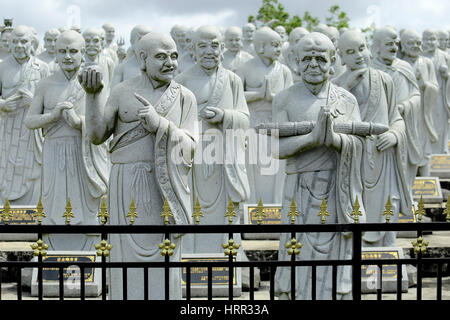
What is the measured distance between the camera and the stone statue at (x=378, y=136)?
31.1 ft

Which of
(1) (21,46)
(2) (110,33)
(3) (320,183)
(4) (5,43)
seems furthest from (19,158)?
(3) (320,183)

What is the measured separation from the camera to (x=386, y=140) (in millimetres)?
9891

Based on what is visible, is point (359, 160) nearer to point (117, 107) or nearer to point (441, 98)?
point (117, 107)

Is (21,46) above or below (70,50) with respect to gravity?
above

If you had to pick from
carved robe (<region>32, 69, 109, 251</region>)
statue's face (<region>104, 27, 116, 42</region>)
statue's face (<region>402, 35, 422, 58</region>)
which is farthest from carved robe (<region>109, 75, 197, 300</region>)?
statue's face (<region>104, 27, 116, 42</region>)

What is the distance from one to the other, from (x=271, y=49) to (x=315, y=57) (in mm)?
5677

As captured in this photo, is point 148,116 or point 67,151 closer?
point 148,116

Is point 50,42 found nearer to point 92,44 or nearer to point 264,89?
point 92,44

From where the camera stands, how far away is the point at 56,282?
31.0 ft

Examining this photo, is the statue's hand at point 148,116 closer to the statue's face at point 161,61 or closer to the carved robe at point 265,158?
the statue's face at point 161,61

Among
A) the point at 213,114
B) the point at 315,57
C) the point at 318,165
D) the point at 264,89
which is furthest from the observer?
the point at 264,89

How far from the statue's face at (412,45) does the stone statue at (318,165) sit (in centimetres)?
708

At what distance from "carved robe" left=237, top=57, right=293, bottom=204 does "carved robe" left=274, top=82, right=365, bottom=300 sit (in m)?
4.85
